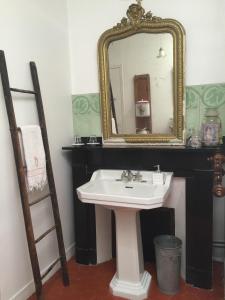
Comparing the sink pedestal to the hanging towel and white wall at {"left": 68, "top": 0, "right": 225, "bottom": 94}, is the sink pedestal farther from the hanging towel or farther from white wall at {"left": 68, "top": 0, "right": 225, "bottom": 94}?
white wall at {"left": 68, "top": 0, "right": 225, "bottom": 94}

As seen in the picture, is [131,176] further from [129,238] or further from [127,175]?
[129,238]

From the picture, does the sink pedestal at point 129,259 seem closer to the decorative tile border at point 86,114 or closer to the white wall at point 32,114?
the white wall at point 32,114

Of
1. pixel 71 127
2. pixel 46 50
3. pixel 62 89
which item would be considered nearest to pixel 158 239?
pixel 71 127

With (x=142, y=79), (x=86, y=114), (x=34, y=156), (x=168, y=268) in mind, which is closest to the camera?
(x=34, y=156)

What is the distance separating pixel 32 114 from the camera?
6.22 ft

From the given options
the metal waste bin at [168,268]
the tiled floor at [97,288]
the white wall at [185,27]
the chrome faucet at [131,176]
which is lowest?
the tiled floor at [97,288]

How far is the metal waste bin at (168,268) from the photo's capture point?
186cm

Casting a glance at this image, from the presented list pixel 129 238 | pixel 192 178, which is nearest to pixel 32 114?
pixel 129 238

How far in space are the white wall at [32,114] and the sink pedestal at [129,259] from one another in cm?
60

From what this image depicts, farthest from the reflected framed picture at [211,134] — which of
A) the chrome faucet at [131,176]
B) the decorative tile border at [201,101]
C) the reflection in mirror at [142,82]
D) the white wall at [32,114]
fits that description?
the white wall at [32,114]

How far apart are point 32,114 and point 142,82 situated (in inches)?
34.9

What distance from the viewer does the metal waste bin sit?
6.09ft

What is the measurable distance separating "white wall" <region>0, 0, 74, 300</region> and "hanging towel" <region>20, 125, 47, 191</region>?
0.38 feet

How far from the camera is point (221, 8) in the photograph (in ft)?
6.18
